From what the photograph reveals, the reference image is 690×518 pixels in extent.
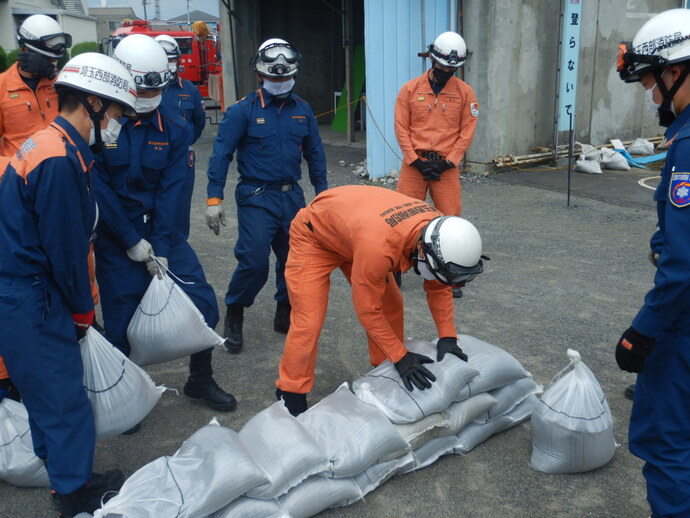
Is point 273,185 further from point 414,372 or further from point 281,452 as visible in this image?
point 281,452

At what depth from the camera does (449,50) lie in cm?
529

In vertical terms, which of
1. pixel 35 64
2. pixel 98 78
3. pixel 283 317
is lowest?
pixel 283 317

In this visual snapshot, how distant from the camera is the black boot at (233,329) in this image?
425 cm

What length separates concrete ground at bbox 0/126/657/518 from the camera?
9.14 feet

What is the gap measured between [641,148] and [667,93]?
9264mm

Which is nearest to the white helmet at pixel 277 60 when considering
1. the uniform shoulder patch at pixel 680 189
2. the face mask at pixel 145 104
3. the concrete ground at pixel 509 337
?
the face mask at pixel 145 104

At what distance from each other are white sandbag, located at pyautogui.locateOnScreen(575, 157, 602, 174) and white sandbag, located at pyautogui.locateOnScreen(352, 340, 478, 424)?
7.50m

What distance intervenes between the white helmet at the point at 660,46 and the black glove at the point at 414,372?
1478 mm

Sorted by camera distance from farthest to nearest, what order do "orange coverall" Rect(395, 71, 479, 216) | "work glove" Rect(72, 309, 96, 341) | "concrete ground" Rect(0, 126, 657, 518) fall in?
1. "orange coverall" Rect(395, 71, 479, 216)
2. "concrete ground" Rect(0, 126, 657, 518)
3. "work glove" Rect(72, 309, 96, 341)

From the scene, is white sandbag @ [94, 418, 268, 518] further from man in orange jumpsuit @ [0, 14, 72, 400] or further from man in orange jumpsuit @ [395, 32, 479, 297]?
man in orange jumpsuit @ [395, 32, 479, 297]

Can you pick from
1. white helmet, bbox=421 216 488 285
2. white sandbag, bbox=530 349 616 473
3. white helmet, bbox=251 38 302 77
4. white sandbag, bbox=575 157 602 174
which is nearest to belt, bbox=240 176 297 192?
white helmet, bbox=251 38 302 77

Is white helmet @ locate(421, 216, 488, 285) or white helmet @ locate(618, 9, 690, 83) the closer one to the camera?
white helmet @ locate(618, 9, 690, 83)

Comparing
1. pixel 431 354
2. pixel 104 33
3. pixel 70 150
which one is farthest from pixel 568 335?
pixel 104 33

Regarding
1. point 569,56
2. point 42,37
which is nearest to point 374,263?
point 42,37
